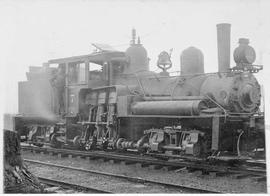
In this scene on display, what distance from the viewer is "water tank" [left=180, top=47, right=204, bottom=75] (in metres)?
9.60

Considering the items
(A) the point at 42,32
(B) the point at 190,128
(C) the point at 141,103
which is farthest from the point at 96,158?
(A) the point at 42,32

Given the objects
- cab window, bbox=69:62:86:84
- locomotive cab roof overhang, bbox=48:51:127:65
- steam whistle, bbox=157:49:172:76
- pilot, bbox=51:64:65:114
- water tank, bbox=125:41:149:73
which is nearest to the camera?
steam whistle, bbox=157:49:172:76

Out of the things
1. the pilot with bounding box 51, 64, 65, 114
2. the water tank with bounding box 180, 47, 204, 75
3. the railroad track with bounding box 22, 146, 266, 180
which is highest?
the water tank with bounding box 180, 47, 204, 75

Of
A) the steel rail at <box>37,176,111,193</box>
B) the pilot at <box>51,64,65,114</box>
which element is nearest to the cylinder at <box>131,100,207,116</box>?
the steel rail at <box>37,176,111,193</box>

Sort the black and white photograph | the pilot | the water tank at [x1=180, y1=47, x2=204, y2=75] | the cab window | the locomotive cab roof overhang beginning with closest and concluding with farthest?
the black and white photograph, the water tank at [x1=180, y1=47, x2=204, y2=75], the locomotive cab roof overhang, the cab window, the pilot

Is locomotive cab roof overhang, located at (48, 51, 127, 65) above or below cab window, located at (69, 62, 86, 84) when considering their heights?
above

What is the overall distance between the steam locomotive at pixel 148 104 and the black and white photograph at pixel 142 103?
0.03 metres

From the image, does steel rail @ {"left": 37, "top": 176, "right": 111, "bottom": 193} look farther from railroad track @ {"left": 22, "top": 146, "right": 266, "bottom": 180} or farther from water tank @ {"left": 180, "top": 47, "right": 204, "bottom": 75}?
water tank @ {"left": 180, "top": 47, "right": 204, "bottom": 75}

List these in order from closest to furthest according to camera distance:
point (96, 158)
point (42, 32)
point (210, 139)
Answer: point (42, 32) < point (210, 139) < point (96, 158)

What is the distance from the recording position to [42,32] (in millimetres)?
8547

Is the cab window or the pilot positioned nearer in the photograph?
the cab window

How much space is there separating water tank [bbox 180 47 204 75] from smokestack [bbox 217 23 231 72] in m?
0.68

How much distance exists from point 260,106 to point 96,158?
4.25 meters

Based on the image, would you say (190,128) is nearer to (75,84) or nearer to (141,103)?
(141,103)
